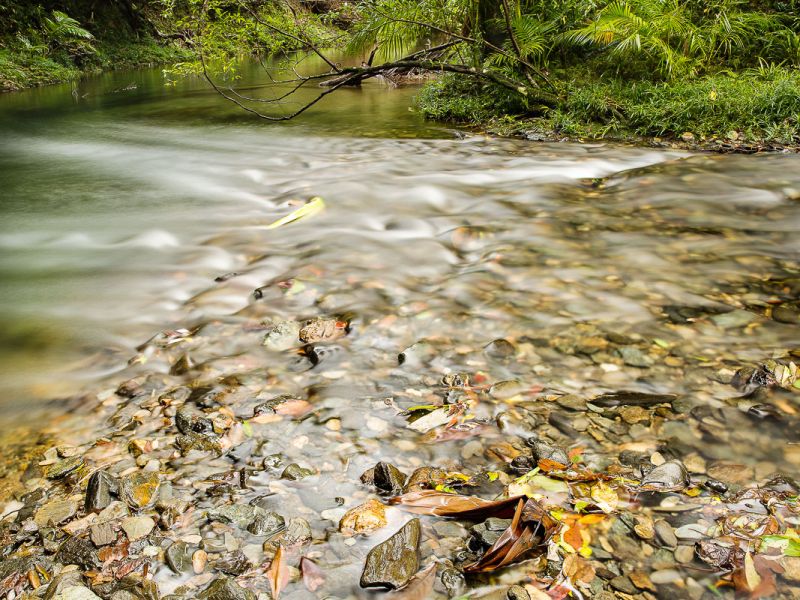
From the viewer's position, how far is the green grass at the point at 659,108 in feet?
20.9

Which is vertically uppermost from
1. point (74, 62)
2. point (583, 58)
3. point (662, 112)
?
point (74, 62)

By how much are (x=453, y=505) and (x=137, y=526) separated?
96cm

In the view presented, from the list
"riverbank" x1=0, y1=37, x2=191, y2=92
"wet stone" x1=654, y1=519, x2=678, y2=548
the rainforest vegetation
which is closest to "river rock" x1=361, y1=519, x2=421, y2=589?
"wet stone" x1=654, y1=519, x2=678, y2=548

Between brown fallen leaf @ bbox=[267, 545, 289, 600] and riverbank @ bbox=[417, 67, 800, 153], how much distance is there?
21.1 ft

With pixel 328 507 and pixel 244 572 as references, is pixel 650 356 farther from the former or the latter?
pixel 244 572

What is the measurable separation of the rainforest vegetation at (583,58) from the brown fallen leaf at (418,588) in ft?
19.4

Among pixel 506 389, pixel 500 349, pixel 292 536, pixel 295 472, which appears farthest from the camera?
pixel 500 349

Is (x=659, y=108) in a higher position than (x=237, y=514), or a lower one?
higher

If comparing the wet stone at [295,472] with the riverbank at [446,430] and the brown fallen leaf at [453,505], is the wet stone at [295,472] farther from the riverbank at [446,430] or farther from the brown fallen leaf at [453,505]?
the brown fallen leaf at [453,505]

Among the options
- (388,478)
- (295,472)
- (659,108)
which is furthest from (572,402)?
(659,108)

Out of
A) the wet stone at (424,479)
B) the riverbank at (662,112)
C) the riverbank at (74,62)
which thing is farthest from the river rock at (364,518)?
the riverbank at (74,62)

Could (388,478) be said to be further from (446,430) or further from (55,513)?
(55,513)

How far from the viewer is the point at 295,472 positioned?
1.87m

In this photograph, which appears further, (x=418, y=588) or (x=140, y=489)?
(x=140, y=489)
